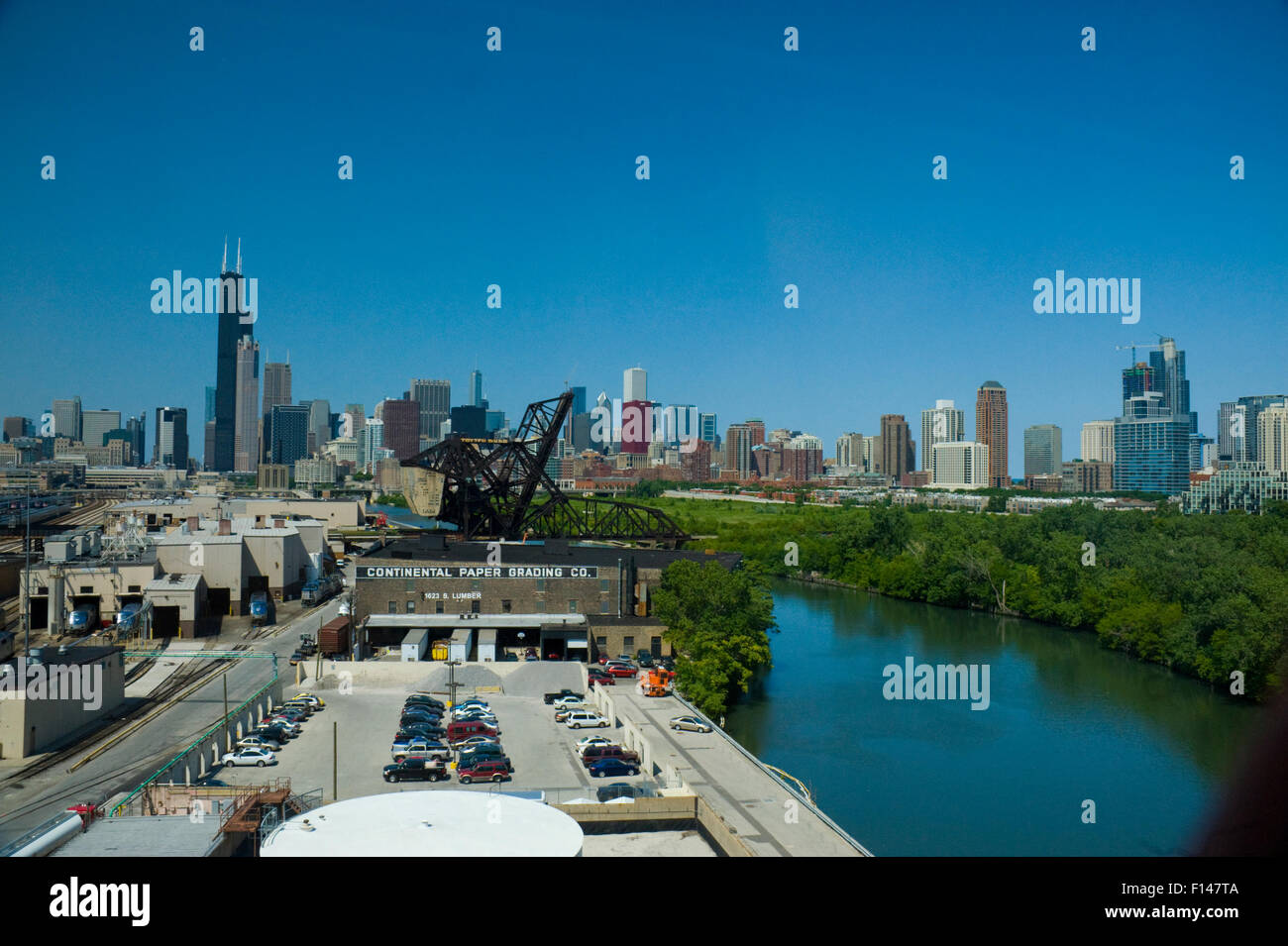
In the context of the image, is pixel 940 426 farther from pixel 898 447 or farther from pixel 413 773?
pixel 413 773

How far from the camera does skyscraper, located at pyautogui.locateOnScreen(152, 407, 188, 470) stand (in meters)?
40.5

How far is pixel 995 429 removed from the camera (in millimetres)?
48344

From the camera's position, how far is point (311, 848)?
1.97 metres

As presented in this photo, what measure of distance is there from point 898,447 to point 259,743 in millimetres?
55337

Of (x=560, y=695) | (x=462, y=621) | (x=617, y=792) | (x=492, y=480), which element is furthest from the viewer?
(x=492, y=480)

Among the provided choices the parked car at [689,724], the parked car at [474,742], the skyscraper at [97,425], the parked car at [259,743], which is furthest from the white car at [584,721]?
the skyscraper at [97,425]

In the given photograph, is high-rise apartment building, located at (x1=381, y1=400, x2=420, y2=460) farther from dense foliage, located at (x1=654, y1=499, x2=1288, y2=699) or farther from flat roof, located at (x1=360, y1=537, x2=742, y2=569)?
flat roof, located at (x1=360, y1=537, x2=742, y2=569)

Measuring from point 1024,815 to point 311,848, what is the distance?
5.33 m

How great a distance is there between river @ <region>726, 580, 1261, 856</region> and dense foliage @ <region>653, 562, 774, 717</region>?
416 mm

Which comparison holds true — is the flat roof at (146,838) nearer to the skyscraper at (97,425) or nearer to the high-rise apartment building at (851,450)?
the skyscraper at (97,425)

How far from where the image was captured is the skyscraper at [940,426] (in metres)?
54.0

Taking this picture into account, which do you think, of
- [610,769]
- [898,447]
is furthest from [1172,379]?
[610,769]
